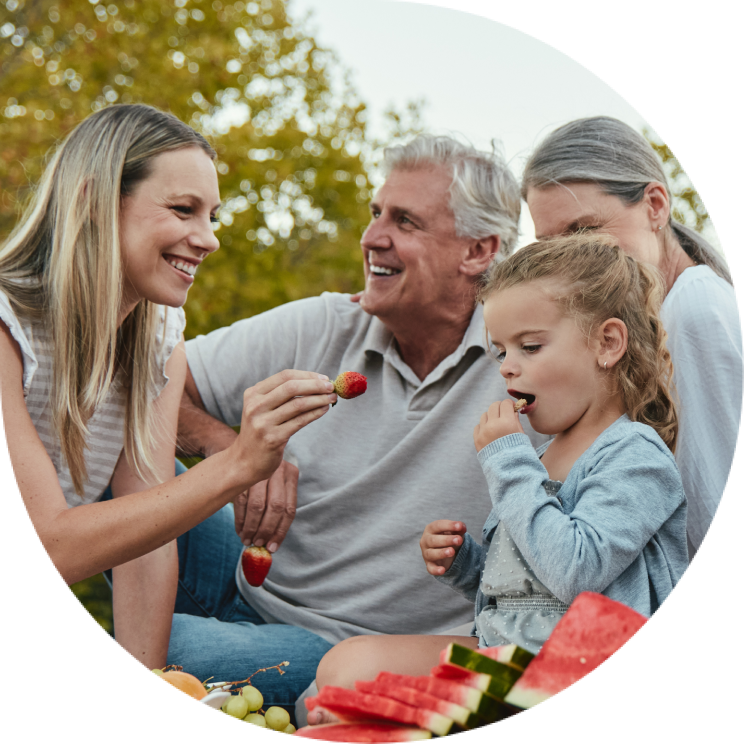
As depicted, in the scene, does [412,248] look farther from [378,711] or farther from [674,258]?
[378,711]

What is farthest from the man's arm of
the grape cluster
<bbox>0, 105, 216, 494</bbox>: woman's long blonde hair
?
the grape cluster

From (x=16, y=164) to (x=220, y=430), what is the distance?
3.33 meters

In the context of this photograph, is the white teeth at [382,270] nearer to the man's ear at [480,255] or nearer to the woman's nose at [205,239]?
the man's ear at [480,255]

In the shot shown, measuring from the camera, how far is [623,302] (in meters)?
1.69

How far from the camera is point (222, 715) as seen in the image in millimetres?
1688

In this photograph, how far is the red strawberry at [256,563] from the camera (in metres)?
2.20

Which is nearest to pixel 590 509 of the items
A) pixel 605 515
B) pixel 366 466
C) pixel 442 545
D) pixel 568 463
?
pixel 605 515

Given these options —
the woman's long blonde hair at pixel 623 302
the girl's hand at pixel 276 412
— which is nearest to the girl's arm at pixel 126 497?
the girl's hand at pixel 276 412

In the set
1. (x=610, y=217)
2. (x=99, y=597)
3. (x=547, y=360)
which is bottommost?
(x=99, y=597)

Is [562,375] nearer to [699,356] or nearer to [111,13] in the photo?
[699,356]

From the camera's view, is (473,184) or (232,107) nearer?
(473,184)

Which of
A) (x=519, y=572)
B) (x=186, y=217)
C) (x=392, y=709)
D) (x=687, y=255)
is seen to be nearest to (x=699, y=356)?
(x=687, y=255)

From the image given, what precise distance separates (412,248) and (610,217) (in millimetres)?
621

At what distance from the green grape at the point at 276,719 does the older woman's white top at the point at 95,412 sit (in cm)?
71
